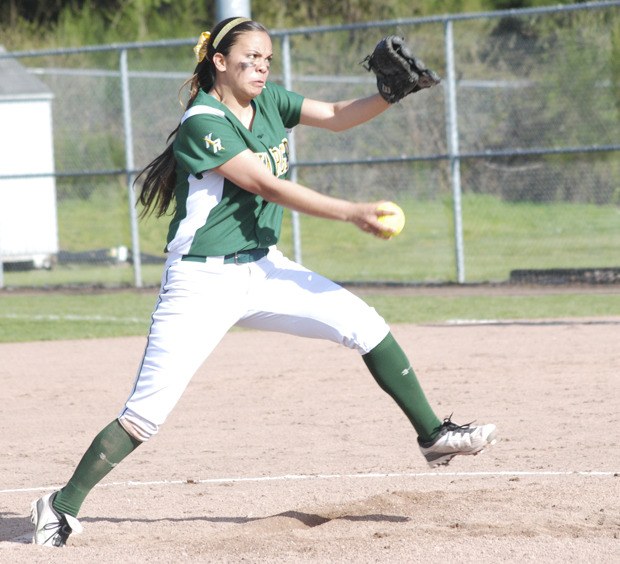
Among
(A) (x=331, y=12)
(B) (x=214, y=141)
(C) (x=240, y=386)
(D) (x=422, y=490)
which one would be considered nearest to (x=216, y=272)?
(B) (x=214, y=141)

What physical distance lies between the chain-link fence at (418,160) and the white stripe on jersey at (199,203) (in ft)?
27.9

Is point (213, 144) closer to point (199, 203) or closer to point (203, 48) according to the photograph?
point (199, 203)

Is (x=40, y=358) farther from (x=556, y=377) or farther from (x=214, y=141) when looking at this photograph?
(x=214, y=141)

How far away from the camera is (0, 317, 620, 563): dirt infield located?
14.5 ft

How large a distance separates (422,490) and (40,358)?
501cm

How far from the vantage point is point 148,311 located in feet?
40.3

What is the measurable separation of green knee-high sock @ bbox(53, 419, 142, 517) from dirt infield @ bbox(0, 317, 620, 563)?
17 centimetres

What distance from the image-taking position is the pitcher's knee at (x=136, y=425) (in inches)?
177

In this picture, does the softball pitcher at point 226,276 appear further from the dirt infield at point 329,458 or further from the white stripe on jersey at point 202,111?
the dirt infield at point 329,458

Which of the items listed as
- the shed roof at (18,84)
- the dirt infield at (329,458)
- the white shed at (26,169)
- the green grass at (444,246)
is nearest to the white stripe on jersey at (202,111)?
the dirt infield at (329,458)

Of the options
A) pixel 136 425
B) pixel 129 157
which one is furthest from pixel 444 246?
pixel 136 425

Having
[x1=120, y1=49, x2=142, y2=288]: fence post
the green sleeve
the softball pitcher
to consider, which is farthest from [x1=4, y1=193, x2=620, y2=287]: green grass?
the softball pitcher

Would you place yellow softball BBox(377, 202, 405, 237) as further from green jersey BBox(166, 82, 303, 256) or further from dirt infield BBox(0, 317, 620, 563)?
dirt infield BBox(0, 317, 620, 563)

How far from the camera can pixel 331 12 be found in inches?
1070
